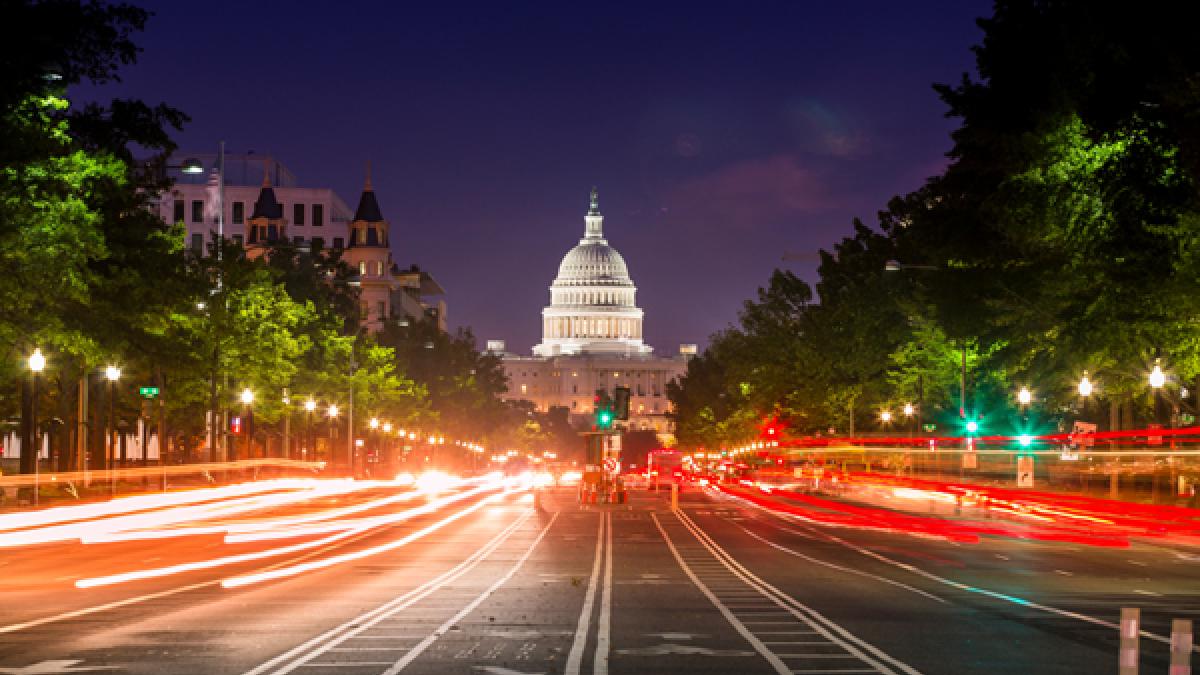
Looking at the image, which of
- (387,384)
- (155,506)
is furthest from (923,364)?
(155,506)

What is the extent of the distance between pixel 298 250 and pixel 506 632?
9946 centimetres

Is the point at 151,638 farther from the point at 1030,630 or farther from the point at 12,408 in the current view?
the point at 12,408

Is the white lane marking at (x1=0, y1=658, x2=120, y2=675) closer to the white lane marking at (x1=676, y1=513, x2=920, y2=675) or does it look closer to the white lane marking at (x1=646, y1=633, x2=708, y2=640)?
the white lane marking at (x1=646, y1=633, x2=708, y2=640)

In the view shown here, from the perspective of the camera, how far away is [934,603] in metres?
23.2

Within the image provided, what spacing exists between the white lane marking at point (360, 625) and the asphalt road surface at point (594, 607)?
0.12 ft

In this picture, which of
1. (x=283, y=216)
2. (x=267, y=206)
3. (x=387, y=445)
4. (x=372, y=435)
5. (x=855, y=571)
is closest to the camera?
(x=855, y=571)

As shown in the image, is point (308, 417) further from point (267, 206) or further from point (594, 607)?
point (594, 607)

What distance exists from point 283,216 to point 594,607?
560 ft

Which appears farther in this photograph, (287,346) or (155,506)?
(287,346)

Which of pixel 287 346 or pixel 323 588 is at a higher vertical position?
pixel 287 346

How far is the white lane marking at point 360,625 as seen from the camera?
15430mm

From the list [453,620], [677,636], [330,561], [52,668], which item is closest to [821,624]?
[677,636]

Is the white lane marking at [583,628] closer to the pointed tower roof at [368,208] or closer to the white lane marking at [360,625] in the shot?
the white lane marking at [360,625]

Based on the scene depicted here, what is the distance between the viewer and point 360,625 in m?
19.2
